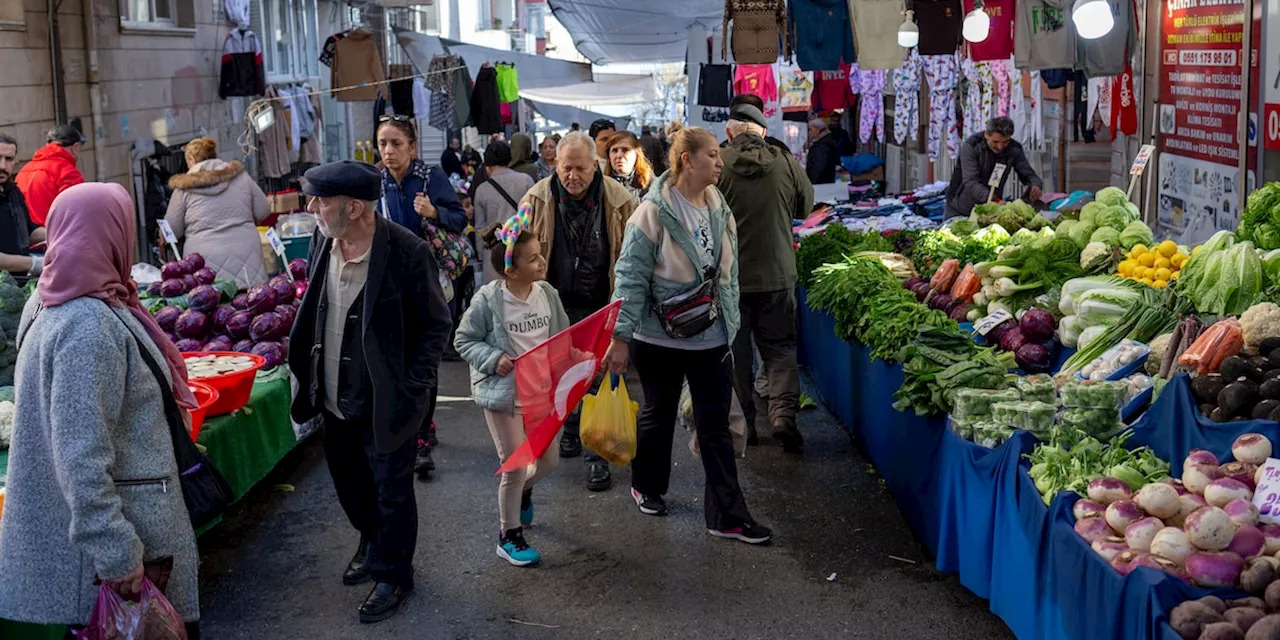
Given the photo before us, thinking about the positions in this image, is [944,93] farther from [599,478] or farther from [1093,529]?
[1093,529]

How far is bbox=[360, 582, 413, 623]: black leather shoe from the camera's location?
546 centimetres

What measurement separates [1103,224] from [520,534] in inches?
180

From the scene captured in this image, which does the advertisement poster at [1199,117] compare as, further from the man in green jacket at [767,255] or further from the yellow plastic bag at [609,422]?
the yellow plastic bag at [609,422]

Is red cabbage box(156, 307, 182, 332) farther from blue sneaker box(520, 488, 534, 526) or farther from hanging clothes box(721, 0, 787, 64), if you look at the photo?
hanging clothes box(721, 0, 787, 64)

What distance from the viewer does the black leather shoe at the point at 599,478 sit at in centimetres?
731

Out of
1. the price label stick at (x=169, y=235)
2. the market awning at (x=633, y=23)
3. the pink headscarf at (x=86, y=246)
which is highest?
the market awning at (x=633, y=23)

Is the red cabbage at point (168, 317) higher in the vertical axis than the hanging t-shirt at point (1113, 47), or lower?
lower

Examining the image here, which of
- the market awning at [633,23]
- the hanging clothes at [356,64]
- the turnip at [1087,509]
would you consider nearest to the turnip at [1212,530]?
the turnip at [1087,509]

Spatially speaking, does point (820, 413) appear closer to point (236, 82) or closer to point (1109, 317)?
point (1109, 317)

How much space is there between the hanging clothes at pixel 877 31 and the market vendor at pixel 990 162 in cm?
111

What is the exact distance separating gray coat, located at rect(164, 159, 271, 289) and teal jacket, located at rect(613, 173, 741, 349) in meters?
4.46

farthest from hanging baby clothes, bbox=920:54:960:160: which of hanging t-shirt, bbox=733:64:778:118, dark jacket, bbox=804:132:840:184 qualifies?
hanging t-shirt, bbox=733:64:778:118

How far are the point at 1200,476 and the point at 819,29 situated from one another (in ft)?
28.2

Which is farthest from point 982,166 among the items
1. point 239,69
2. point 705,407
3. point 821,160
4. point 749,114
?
point 239,69
